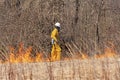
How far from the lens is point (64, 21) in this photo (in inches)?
819

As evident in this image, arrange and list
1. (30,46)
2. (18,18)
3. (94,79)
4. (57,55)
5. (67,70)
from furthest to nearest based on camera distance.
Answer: (18,18), (30,46), (57,55), (67,70), (94,79)

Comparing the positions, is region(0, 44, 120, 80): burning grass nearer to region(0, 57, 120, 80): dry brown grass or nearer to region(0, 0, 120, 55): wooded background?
region(0, 57, 120, 80): dry brown grass

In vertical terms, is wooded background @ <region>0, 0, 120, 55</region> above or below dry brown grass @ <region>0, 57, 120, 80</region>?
above

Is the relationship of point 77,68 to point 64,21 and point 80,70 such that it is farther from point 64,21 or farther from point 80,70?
point 64,21

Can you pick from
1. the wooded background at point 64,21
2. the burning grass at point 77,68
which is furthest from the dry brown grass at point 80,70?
the wooded background at point 64,21

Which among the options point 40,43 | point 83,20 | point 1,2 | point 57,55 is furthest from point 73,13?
point 57,55

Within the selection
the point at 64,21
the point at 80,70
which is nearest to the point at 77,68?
the point at 80,70

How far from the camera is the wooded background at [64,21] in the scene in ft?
67.3

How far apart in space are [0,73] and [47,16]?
541 inches

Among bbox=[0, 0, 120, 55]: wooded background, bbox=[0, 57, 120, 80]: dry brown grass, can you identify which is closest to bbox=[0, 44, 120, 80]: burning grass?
bbox=[0, 57, 120, 80]: dry brown grass

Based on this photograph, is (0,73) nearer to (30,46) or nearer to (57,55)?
(57,55)

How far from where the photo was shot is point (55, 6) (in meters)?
21.4

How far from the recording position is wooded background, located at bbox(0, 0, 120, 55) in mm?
20500

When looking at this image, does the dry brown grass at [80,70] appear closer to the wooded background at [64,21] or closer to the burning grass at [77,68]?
the burning grass at [77,68]
